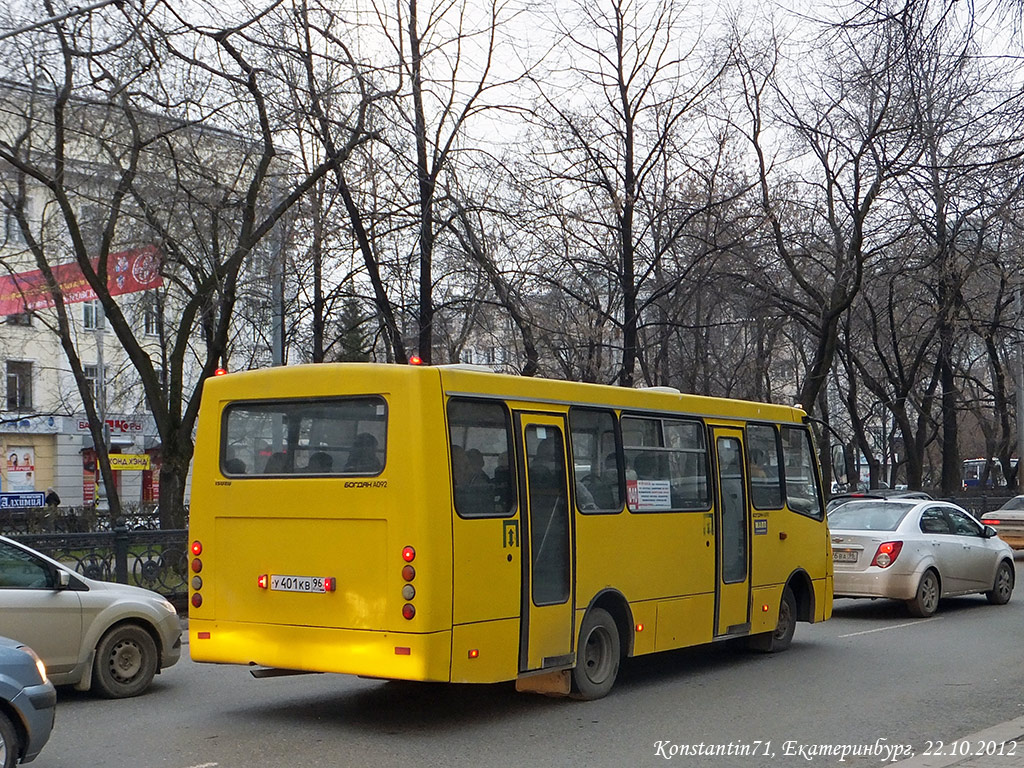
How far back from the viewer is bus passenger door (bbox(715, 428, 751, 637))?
11594 millimetres

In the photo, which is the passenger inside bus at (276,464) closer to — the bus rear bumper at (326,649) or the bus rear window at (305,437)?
the bus rear window at (305,437)

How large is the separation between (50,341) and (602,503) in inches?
1654

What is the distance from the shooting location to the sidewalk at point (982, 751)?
723 centimetres

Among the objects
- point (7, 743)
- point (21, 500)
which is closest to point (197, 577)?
point (7, 743)

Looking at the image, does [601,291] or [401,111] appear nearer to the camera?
[401,111]

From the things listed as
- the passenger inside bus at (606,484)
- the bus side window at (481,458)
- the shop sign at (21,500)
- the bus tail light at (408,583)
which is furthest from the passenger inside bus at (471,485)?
the shop sign at (21,500)

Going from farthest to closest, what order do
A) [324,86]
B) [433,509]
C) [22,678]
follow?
1. [324,86]
2. [433,509]
3. [22,678]

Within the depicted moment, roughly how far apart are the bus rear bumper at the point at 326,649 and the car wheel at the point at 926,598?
967 centimetres

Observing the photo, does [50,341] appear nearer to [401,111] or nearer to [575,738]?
[401,111]

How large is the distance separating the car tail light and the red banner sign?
1137 centimetres

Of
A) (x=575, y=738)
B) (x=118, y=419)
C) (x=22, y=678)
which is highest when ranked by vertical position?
(x=118, y=419)

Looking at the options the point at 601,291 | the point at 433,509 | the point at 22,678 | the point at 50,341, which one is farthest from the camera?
the point at 50,341

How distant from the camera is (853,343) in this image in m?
40.7

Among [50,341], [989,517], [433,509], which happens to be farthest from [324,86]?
[50,341]
